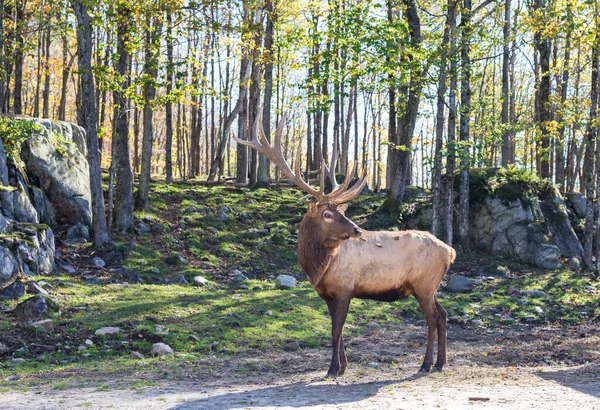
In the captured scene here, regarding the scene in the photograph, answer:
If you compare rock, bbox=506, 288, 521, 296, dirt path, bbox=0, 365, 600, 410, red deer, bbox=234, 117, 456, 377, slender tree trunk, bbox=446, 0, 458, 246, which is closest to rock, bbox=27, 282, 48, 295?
dirt path, bbox=0, 365, 600, 410

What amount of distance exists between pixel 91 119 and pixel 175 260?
12.7ft

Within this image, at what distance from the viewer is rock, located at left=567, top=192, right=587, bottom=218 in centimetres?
2220

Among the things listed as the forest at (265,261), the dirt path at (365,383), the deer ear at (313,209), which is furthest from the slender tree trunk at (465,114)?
the deer ear at (313,209)

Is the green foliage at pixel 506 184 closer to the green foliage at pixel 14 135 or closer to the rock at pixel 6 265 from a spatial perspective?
the green foliage at pixel 14 135

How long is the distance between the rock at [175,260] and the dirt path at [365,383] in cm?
659

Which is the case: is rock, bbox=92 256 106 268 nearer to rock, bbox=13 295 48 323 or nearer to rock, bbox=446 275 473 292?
rock, bbox=13 295 48 323

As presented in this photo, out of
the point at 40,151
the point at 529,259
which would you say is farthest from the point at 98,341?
the point at 529,259

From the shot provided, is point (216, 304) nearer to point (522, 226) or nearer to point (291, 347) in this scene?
point (291, 347)

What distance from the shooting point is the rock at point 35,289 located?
11448 millimetres

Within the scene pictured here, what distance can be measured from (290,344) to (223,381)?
235cm

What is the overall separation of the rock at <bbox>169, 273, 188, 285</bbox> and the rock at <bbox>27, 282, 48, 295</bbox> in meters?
3.47

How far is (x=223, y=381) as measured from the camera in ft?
26.8

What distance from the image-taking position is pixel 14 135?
1616cm

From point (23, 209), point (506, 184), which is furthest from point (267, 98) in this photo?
point (23, 209)
